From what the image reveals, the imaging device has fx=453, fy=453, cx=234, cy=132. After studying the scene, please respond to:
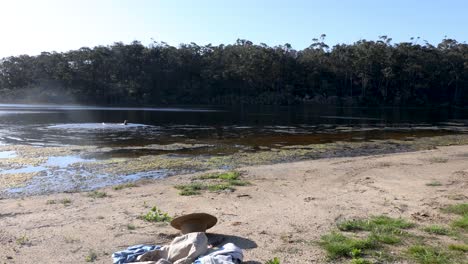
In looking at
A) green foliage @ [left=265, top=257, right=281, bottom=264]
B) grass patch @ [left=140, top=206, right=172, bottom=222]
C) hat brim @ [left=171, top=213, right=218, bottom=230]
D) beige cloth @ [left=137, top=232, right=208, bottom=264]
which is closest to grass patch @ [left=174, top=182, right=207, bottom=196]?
grass patch @ [left=140, top=206, right=172, bottom=222]

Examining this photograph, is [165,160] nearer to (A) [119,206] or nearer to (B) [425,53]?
(A) [119,206]

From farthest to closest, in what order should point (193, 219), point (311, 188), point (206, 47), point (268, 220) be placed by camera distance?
point (206, 47), point (311, 188), point (268, 220), point (193, 219)

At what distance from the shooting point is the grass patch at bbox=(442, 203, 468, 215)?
323 inches

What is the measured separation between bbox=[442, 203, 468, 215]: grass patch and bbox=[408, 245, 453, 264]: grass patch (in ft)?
7.93

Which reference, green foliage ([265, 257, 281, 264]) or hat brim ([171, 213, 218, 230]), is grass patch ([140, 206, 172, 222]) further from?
green foliage ([265, 257, 281, 264])

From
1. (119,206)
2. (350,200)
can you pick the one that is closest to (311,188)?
(350,200)

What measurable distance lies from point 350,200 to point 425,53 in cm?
9212

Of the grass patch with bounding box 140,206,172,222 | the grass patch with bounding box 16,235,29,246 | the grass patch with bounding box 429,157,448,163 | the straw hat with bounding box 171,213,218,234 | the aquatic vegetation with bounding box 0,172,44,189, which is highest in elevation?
the straw hat with bounding box 171,213,218,234

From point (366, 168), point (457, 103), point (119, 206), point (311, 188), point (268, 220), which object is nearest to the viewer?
point (268, 220)

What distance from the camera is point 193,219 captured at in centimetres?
703

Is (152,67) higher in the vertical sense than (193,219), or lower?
higher

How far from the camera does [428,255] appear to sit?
5.87 m

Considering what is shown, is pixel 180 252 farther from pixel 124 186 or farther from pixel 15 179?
pixel 15 179

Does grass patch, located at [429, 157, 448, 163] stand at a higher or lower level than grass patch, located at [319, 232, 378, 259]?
lower
